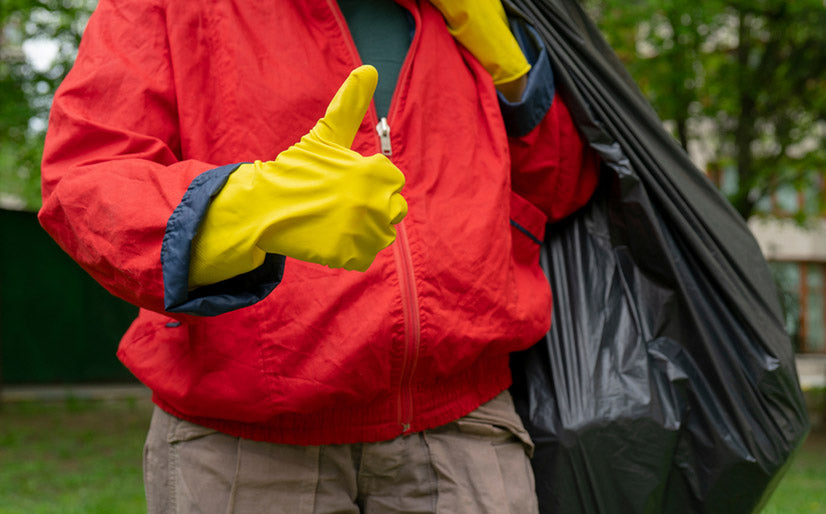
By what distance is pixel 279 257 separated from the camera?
1.21 metres

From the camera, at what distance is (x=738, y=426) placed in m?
1.75

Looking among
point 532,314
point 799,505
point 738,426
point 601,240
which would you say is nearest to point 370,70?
point 532,314

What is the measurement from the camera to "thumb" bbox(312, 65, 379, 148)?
A: 3.83 feet

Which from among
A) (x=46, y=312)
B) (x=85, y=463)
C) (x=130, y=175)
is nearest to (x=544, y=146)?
(x=130, y=175)

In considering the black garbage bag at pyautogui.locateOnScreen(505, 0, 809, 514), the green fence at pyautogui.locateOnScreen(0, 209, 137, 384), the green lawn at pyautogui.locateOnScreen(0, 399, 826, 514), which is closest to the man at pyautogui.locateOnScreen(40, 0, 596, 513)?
the black garbage bag at pyautogui.locateOnScreen(505, 0, 809, 514)

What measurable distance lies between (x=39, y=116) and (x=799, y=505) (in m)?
6.33

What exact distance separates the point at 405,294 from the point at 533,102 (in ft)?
1.83

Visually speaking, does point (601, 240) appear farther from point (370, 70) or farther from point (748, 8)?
point (748, 8)

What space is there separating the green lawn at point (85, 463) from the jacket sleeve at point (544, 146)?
11.8 feet

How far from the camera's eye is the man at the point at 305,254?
1201mm

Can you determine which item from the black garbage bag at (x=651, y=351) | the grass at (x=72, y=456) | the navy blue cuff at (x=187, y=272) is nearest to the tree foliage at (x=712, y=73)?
the grass at (x=72, y=456)

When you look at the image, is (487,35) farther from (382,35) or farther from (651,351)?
(651,351)

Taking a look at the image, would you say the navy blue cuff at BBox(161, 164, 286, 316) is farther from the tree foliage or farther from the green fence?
the green fence

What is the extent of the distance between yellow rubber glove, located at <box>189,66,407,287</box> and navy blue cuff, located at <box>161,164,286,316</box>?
18 mm
